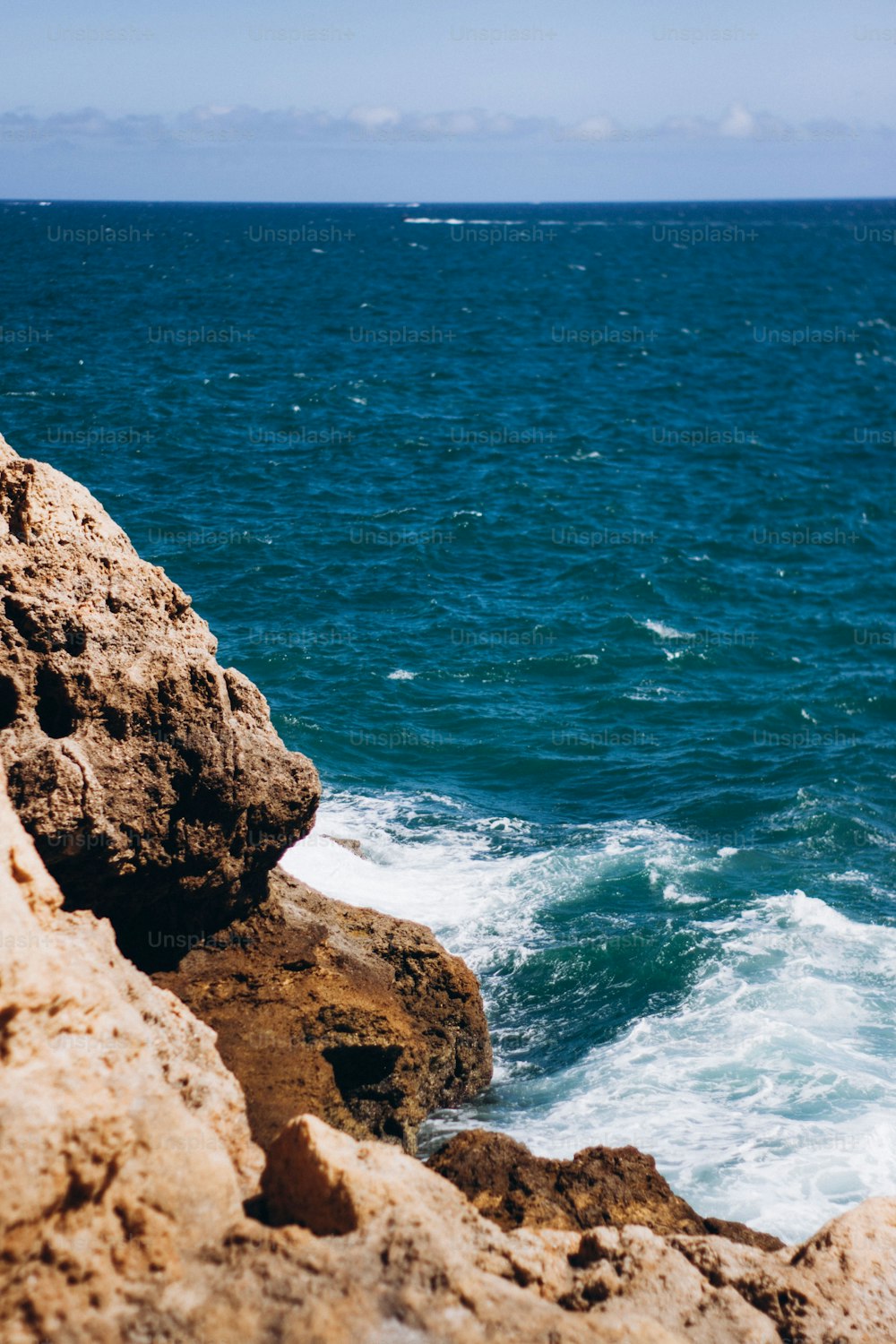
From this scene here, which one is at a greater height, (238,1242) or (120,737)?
(120,737)

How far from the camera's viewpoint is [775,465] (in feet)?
147

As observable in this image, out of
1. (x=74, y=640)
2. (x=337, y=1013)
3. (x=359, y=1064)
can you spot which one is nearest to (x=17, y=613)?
(x=74, y=640)

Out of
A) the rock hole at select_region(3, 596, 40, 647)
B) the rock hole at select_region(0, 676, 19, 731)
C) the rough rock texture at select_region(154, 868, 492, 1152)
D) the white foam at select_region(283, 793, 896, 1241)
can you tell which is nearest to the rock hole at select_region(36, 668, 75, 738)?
the rock hole at select_region(0, 676, 19, 731)

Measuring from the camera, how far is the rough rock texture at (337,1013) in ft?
38.2

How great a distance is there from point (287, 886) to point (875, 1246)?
317 inches

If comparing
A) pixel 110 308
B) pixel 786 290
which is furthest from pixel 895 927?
pixel 786 290

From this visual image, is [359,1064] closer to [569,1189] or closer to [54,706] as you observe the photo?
[569,1189]

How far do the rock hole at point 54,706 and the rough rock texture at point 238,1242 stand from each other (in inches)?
123

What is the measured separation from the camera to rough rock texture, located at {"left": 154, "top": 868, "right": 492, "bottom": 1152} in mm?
11641

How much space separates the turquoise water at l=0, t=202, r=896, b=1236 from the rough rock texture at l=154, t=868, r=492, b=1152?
3.00 feet

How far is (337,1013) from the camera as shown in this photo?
12.4m

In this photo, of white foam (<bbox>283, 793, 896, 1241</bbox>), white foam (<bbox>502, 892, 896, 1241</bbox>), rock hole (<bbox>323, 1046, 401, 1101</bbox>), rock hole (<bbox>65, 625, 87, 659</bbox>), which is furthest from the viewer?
white foam (<bbox>283, 793, 896, 1241</bbox>)

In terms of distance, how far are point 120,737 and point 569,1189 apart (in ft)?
18.8

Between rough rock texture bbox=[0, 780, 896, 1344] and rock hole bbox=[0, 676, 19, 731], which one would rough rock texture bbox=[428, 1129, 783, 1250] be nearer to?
rough rock texture bbox=[0, 780, 896, 1344]
